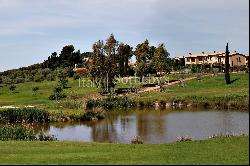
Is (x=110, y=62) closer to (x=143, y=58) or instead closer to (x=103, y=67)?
Result: (x=103, y=67)

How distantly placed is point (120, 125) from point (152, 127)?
4579mm

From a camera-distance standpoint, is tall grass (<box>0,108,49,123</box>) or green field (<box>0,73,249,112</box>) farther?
green field (<box>0,73,249,112</box>)

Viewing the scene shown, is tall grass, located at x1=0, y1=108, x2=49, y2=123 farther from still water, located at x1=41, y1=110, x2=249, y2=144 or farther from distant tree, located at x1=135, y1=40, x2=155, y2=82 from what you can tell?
distant tree, located at x1=135, y1=40, x2=155, y2=82

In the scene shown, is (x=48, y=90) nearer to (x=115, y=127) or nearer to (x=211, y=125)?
(x=115, y=127)

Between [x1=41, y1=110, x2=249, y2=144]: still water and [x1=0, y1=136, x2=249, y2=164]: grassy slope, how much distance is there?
977 centimetres

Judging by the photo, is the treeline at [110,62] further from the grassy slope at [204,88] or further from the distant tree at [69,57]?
the grassy slope at [204,88]

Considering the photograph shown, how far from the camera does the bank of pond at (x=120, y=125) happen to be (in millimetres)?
35469

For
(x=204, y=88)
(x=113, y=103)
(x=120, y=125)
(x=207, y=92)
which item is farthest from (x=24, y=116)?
(x=204, y=88)

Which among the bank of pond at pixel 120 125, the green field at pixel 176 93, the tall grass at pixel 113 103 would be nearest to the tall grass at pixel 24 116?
the bank of pond at pixel 120 125

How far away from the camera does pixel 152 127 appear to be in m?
44.1

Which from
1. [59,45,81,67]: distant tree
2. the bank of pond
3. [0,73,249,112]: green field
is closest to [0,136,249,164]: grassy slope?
the bank of pond

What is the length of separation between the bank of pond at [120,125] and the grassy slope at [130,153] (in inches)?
281

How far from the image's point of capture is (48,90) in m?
91.0

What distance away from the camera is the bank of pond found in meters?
35.5
